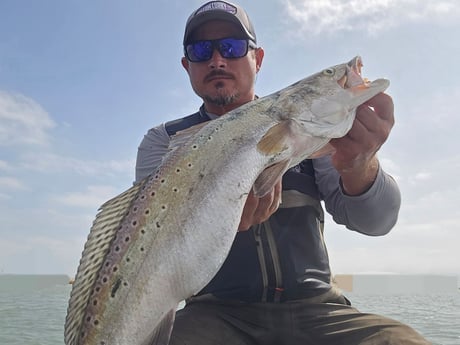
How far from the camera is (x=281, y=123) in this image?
10.3 feet

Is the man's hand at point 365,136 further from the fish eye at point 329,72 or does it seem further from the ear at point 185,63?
the ear at point 185,63

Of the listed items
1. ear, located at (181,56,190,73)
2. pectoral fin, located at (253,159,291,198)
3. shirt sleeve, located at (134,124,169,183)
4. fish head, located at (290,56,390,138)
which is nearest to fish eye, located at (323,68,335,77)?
fish head, located at (290,56,390,138)

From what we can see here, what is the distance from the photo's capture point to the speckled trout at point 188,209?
8.77ft

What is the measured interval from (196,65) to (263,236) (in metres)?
2.17

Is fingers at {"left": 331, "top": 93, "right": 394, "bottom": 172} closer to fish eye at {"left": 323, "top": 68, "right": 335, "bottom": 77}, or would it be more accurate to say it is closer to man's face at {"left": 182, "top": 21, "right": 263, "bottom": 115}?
fish eye at {"left": 323, "top": 68, "right": 335, "bottom": 77}

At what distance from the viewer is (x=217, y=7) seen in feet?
16.6

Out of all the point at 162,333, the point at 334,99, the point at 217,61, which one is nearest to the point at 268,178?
the point at 334,99

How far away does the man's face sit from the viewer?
195 inches

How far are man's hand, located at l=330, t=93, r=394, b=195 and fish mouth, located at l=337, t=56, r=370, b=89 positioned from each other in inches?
6.4

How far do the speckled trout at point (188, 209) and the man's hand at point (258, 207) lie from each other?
0.25 meters

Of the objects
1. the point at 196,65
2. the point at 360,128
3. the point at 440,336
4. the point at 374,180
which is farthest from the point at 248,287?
the point at 440,336

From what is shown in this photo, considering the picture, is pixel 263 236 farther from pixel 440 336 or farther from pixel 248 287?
pixel 440 336

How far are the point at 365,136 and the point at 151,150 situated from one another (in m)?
2.58

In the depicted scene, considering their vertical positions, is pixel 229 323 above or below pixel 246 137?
below
